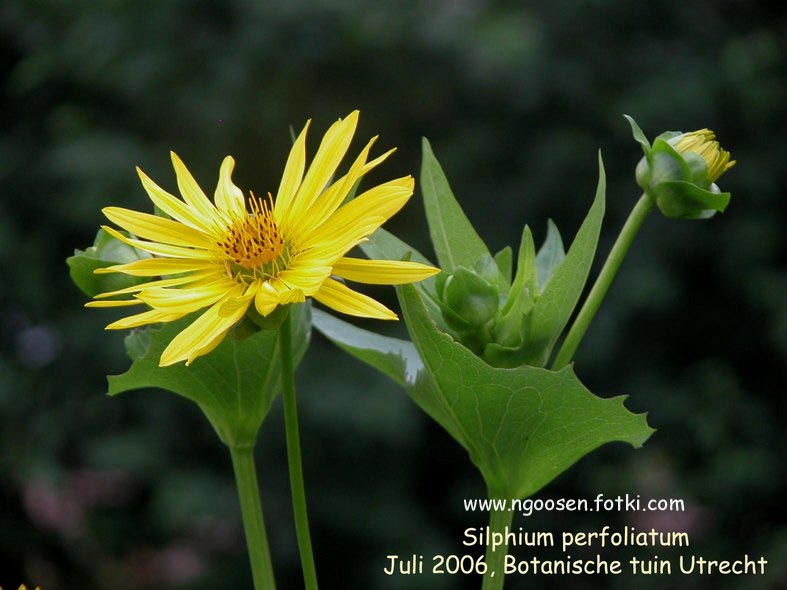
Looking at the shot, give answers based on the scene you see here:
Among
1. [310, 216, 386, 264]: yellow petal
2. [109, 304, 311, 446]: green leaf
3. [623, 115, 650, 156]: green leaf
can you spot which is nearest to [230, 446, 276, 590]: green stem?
[109, 304, 311, 446]: green leaf

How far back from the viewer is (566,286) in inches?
21.0

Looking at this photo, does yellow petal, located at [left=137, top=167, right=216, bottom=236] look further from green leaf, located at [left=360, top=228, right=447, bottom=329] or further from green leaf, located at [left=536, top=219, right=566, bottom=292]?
green leaf, located at [left=536, top=219, right=566, bottom=292]

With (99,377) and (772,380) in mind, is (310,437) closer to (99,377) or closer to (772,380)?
(99,377)

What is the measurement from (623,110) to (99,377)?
1.38 metres

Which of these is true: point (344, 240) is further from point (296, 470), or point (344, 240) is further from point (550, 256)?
point (550, 256)

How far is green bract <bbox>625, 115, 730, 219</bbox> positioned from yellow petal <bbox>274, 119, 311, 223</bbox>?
0.59 feet

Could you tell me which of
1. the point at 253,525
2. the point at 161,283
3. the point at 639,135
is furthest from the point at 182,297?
the point at 639,135

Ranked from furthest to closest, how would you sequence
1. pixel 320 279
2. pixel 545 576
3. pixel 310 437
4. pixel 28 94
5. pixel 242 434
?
pixel 28 94 < pixel 545 576 < pixel 310 437 < pixel 242 434 < pixel 320 279

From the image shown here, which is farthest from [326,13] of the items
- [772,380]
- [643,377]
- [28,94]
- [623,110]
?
[772,380]

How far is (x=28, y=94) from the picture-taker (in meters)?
2.79

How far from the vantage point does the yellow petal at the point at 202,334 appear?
17.6 inches

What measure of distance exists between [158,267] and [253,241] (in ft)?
0.15

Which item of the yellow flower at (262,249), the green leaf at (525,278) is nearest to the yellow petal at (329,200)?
the yellow flower at (262,249)

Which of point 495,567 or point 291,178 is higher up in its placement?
point 291,178
